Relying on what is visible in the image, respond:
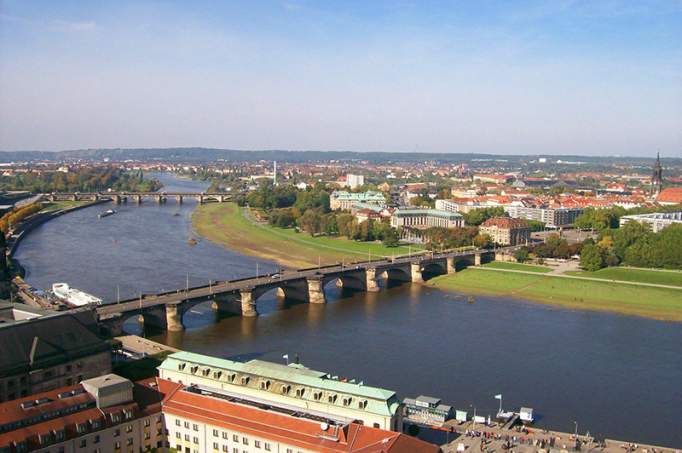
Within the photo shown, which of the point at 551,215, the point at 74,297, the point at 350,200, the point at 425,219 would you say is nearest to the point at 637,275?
the point at 425,219

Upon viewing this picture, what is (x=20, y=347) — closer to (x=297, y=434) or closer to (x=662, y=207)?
(x=297, y=434)

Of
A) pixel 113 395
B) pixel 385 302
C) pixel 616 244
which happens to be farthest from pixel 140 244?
pixel 113 395

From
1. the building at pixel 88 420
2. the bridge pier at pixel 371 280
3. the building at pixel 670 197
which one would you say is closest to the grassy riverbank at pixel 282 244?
the bridge pier at pixel 371 280

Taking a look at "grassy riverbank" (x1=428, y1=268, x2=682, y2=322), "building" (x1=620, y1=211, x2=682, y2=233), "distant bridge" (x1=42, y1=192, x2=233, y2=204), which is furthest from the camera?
"distant bridge" (x1=42, y1=192, x2=233, y2=204)

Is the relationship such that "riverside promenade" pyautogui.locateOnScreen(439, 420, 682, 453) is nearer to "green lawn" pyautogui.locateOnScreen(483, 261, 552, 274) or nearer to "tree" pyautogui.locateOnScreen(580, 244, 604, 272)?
"green lawn" pyautogui.locateOnScreen(483, 261, 552, 274)

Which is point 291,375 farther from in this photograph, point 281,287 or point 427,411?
point 281,287

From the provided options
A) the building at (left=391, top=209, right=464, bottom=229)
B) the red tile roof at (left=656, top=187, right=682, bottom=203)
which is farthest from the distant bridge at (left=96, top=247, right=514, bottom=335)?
the red tile roof at (left=656, top=187, right=682, bottom=203)

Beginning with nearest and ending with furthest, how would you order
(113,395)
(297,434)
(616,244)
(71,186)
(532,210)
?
(297,434) < (113,395) < (616,244) < (532,210) < (71,186)
